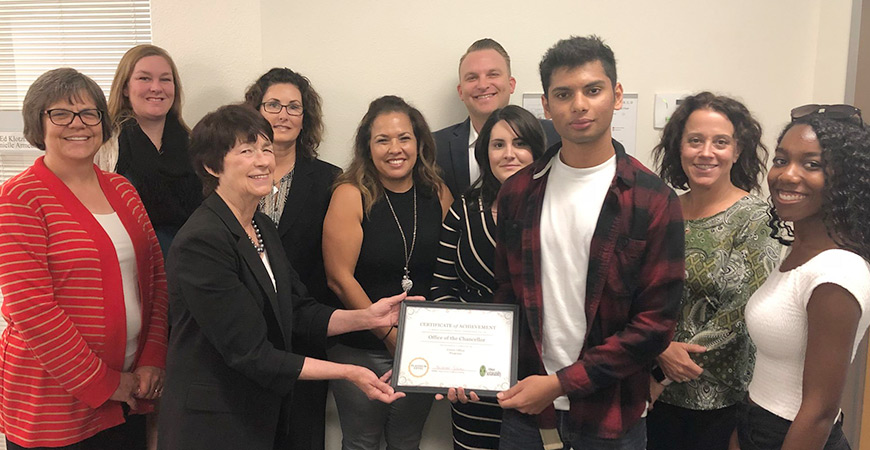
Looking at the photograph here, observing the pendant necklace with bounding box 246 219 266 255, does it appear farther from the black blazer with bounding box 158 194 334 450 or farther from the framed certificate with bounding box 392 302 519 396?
the framed certificate with bounding box 392 302 519 396

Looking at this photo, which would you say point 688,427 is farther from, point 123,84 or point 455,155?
point 123,84

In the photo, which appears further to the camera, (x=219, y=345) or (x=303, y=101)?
(x=303, y=101)

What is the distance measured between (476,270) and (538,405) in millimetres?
601

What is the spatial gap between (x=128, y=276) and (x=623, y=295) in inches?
65.6

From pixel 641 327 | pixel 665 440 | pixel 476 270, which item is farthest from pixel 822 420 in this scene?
pixel 476 270

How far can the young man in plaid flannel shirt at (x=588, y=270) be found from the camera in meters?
1.57

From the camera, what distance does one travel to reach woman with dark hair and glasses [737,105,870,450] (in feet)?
4.54

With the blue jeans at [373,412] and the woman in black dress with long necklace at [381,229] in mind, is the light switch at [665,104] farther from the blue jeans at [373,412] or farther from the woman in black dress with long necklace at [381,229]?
the blue jeans at [373,412]

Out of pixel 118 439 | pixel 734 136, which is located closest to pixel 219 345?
pixel 118 439

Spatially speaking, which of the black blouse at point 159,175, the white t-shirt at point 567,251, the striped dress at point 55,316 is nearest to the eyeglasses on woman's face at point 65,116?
the striped dress at point 55,316

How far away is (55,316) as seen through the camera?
5.76 feet

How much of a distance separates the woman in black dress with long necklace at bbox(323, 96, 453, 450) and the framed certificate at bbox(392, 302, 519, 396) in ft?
1.52

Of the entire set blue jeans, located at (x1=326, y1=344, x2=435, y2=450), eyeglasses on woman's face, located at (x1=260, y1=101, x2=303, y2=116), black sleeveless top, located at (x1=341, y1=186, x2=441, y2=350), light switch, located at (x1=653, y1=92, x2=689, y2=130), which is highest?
light switch, located at (x1=653, y1=92, x2=689, y2=130)

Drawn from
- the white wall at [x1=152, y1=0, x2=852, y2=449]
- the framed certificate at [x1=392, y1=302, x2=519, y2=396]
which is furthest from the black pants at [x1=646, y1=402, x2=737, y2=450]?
the white wall at [x1=152, y1=0, x2=852, y2=449]
